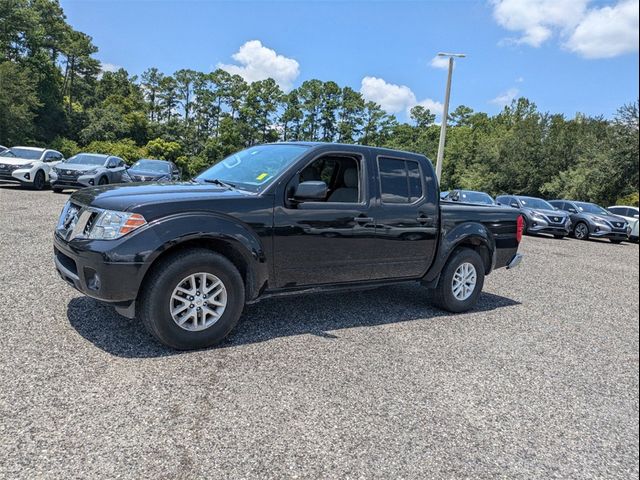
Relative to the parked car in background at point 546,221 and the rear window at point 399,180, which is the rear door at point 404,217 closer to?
the rear window at point 399,180

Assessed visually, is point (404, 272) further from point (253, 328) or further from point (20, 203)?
point (20, 203)

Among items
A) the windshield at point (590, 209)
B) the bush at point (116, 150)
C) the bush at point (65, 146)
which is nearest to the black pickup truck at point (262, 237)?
the windshield at point (590, 209)

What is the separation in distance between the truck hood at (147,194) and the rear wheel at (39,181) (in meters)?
14.6

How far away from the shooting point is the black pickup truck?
362 cm

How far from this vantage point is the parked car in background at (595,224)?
1845 cm

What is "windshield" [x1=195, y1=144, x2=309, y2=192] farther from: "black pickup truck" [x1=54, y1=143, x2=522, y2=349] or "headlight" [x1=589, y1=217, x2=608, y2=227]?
"headlight" [x1=589, y1=217, x2=608, y2=227]

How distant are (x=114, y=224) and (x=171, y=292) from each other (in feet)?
2.19

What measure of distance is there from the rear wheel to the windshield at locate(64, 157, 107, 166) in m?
0.99

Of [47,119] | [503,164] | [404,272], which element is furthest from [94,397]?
[47,119]

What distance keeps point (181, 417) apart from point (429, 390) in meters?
1.77

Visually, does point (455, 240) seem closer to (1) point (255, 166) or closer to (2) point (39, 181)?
(1) point (255, 166)

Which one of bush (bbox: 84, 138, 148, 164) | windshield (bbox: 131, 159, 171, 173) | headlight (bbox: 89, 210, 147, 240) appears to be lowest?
headlight (bbox: 89, 210, 147, 240)

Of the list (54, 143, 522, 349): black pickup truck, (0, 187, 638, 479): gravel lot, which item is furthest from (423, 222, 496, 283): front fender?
(0, 187, 638, 479): gravel lot

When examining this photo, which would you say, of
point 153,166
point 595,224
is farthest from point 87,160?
point 595,224
